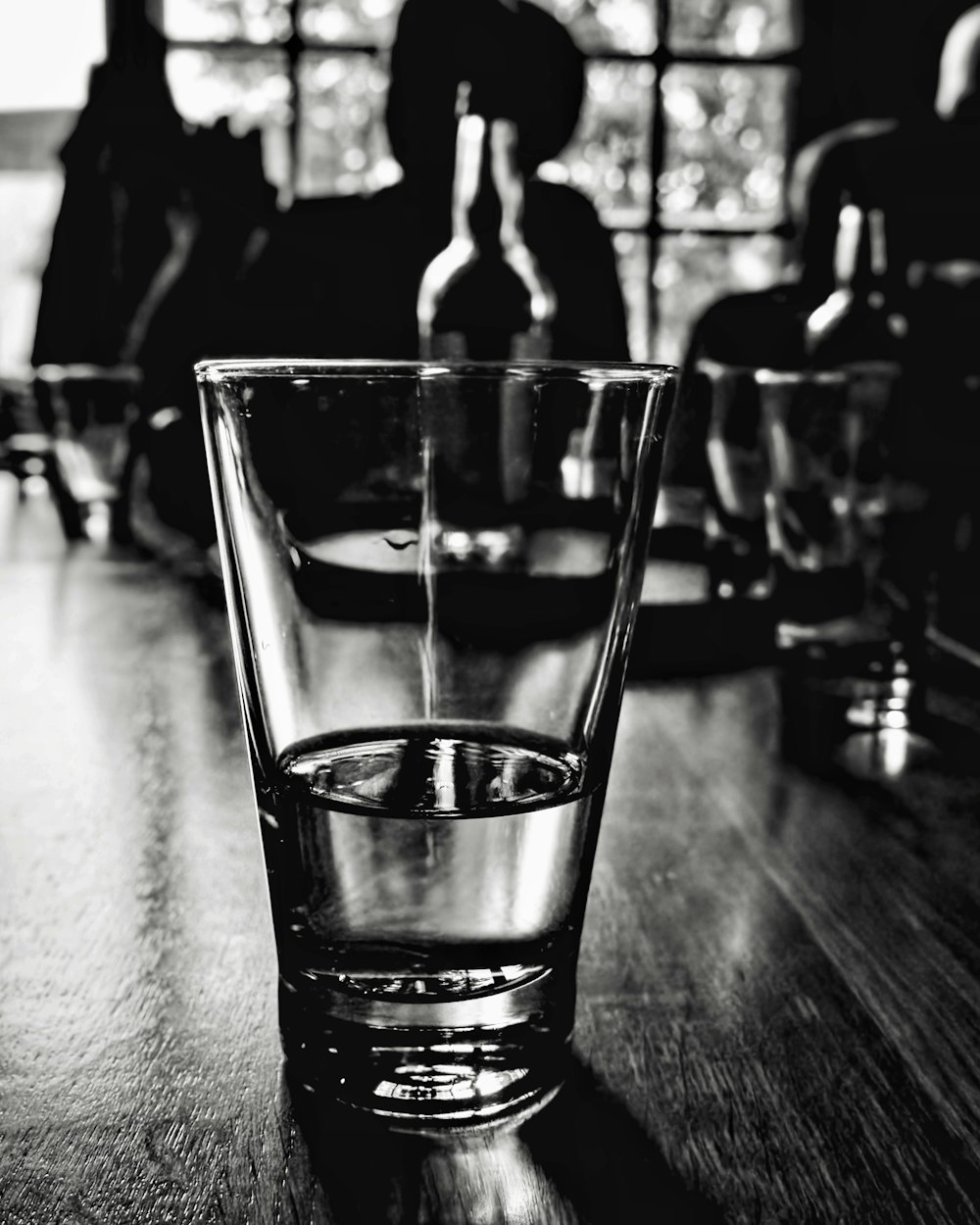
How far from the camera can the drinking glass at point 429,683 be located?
0.25 metres

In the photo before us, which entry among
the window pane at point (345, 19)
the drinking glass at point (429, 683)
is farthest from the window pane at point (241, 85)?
the drinking glass at point (429, 683)

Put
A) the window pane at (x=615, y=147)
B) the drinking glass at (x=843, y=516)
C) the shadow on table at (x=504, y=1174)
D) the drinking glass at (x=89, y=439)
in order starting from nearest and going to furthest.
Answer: the shadow on table at (x=504, y=1174) → the drinking glass at (x=843, y=516) → the drinking glass at (x=89, y=439) → the window pane at (x=615, y=147)

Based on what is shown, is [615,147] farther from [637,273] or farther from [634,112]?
[637,273]

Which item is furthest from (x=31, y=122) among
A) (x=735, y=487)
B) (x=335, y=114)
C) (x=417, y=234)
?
(x=735, y=487)

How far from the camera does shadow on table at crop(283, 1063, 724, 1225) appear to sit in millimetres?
208

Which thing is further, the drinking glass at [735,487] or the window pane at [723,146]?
the window pane at [723,146]

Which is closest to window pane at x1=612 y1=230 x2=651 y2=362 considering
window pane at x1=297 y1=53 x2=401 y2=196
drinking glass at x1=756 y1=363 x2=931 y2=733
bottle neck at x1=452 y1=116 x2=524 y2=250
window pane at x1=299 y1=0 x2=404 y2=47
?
window pane at x1=297 y1=53 x2=401 y2=196

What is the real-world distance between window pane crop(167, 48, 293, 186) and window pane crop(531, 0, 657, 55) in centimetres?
65

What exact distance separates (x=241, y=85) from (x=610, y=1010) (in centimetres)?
334

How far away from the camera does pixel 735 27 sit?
344 cm

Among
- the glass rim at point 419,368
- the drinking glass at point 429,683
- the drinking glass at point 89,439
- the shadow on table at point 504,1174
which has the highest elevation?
the glass rim at point 419,368

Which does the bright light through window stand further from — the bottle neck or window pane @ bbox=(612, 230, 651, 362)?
the bottle neck

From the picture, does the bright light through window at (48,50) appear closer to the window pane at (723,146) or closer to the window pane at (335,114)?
the window pane at (335,114)

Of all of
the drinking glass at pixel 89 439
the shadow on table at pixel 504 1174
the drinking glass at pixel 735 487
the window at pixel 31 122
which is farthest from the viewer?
the window at pixel 31 122
